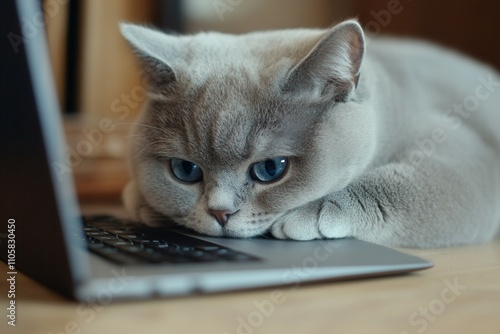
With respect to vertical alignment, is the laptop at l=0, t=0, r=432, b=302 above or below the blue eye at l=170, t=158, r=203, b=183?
above

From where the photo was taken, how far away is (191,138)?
1196mm

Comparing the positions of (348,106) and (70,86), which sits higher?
(348,106)

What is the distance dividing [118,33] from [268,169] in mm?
1565

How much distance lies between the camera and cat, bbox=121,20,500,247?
116 centimetres

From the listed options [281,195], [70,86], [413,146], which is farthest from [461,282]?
[70,86]

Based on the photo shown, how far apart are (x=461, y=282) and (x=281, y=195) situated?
0.35 metres

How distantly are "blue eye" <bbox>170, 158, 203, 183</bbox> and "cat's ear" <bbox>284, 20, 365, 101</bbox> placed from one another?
231mm

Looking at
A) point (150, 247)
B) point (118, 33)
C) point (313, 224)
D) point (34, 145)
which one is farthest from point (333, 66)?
point (118, 33)

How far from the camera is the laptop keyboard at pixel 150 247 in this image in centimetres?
88

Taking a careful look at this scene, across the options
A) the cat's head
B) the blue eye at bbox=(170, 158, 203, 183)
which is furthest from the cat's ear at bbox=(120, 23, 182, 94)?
the blue eye at bbox=(170, 158, 203, 183)

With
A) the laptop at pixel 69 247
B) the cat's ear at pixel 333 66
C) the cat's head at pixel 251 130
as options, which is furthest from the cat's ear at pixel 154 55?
the laptop at pixel 69 247

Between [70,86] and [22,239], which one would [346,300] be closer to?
[22,239]

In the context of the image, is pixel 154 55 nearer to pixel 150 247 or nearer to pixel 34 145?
pixel 150 247

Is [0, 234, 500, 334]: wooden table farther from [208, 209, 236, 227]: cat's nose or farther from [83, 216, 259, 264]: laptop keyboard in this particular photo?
[208, 209, 236, 227]: cat's nose
